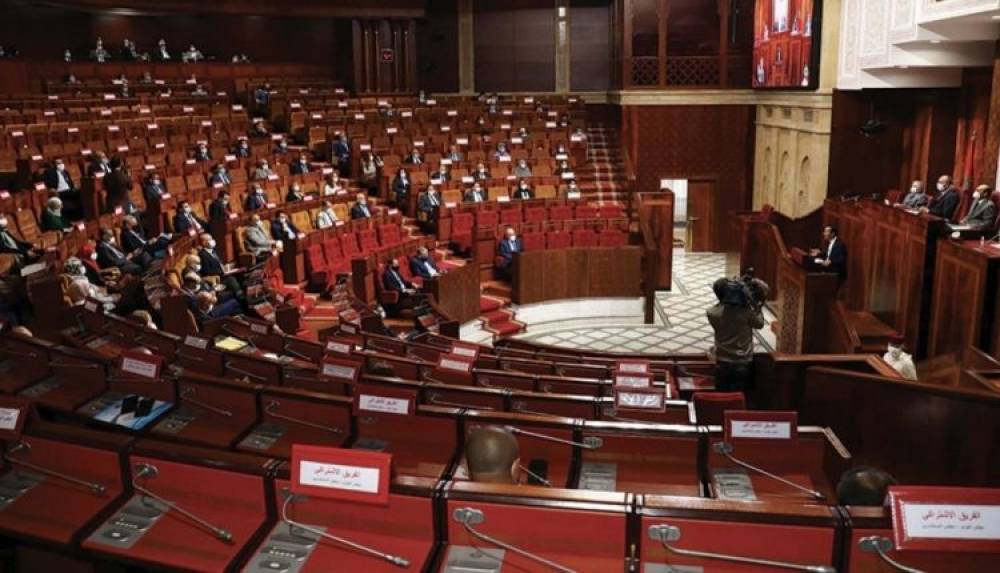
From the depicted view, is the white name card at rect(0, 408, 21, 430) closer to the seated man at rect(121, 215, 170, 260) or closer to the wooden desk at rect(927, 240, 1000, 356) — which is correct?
the seated man at rect(121, 215, 170, 260)

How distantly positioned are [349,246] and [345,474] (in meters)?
7.31

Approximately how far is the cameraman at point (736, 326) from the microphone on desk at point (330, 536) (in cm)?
336

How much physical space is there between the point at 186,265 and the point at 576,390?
4.16 meters

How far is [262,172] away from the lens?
33.9ft

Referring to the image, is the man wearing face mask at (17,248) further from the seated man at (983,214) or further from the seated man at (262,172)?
the seated man at (983,214)

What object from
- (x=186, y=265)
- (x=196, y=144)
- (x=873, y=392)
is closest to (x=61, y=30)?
(x=196, y=144)

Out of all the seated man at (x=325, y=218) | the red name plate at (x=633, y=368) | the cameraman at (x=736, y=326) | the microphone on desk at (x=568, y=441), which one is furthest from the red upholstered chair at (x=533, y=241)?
the microphone on desk at (x=568, y=441)

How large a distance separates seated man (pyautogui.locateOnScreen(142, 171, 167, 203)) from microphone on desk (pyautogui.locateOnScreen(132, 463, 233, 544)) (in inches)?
269

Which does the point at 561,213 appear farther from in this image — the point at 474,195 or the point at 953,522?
the point at 953,522

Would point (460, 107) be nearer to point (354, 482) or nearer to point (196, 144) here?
point (196, 144)

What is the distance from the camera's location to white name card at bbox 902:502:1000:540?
1860 mm

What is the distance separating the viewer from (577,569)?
6.78ft

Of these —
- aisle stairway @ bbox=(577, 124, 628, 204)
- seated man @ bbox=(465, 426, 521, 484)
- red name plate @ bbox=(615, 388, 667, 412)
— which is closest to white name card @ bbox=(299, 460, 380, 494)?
seated man @ bbox=(465, 426, 521, 484)

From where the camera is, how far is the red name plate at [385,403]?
10.0ft
